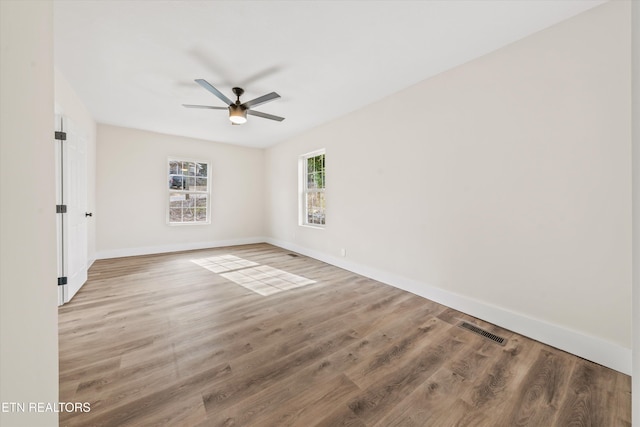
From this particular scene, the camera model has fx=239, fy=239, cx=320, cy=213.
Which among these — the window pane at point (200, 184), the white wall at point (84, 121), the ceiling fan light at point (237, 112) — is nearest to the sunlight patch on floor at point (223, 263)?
the white wall at point (84, 121)

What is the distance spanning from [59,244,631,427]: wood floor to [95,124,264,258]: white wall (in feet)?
8.04

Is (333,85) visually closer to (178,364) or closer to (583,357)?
(178,364)

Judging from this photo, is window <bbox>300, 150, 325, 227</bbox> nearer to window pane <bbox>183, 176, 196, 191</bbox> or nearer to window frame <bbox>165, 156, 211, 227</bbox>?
window frame <bbox>165, 156, 211, 227</bbox>

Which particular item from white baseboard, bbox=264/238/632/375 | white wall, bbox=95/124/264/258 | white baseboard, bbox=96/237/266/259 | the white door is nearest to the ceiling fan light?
the white door

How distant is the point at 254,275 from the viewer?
12.4 ft

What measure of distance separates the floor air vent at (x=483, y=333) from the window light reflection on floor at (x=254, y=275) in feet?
6.29

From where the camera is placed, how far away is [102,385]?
1.50 meters

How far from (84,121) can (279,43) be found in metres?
3.62

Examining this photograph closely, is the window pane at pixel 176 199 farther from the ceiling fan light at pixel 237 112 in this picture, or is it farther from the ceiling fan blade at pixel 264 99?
the ceiling fan blade at pixel 264 99

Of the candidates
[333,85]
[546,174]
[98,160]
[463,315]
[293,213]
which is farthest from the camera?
[293,213]

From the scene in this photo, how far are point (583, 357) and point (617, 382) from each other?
0.86 ft

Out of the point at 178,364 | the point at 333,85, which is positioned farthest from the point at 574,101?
the point at 178,364

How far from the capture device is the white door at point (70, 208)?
2.64m

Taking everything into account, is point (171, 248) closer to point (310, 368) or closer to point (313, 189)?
point (313, 189)
